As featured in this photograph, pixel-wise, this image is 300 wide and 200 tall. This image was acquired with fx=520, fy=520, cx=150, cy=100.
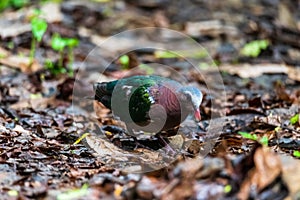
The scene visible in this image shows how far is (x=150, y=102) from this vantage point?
Result: 16.5 feet

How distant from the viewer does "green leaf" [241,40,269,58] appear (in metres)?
8.52

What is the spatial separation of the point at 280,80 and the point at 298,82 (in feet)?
0.85

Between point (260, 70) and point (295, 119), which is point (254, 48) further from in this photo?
point (295, 119)

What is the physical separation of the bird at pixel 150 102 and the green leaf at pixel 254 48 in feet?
11.4

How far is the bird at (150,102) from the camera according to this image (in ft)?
16.5

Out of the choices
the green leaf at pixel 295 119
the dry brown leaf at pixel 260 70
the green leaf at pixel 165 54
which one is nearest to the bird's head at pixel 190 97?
the green leaf at pixel 295 119

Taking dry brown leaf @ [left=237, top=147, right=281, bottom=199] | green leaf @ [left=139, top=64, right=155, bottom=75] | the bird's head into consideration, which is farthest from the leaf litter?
the bird's head

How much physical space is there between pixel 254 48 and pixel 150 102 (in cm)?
403

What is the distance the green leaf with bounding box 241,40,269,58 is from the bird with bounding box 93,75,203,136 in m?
3.46

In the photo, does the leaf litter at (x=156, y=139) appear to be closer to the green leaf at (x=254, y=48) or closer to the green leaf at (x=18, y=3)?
the green leaf at (x=254, y=48)

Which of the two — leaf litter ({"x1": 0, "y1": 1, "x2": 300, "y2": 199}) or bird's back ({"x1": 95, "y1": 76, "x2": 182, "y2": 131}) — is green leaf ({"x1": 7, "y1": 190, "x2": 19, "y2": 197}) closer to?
leaf litter ({"x1": 0, "y1": 1, "x2": 300, "y2": 199})

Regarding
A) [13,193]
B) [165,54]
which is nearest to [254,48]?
[165,54]

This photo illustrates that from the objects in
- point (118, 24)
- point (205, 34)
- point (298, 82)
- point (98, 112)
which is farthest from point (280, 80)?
point (118, 24)

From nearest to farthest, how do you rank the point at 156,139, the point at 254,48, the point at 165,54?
the point at 156,139 < the point at 254,48 < the point at 165,54
